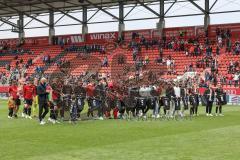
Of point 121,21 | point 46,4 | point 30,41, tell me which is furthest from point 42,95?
point 30,41

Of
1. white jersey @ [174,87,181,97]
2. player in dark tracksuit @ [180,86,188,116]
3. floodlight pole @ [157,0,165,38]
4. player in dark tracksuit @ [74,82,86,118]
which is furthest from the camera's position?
floodlight pole @ [157,0,165,38]

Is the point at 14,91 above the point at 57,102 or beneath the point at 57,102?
above

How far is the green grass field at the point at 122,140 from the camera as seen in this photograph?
39.4 ft

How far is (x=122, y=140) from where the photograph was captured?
48.4ft

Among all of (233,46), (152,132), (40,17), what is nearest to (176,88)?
(152,132)

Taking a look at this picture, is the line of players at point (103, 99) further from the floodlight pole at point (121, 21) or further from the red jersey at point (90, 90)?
the floodlight pole at point (121, 21)

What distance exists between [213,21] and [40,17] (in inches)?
829

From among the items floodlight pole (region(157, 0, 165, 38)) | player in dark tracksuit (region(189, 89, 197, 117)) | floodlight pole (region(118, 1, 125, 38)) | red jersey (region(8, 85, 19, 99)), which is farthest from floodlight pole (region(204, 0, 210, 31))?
red jersey (region(8, 85, 19, 99))

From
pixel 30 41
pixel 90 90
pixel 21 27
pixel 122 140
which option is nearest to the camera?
pixel 122 140

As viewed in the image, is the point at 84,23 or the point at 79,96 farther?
the point at 84,23

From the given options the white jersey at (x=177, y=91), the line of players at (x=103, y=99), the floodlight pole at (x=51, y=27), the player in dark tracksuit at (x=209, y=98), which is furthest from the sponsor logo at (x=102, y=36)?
the white jersey at (x=177, y=91)

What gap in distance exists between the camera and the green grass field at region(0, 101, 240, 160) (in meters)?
12.0

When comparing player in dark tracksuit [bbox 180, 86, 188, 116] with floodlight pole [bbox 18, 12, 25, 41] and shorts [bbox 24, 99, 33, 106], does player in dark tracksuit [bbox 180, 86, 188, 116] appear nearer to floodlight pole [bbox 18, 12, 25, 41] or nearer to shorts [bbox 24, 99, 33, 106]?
shorts [bbox 24, 99, 33, 106]

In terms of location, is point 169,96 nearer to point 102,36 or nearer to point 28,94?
point 28,94
